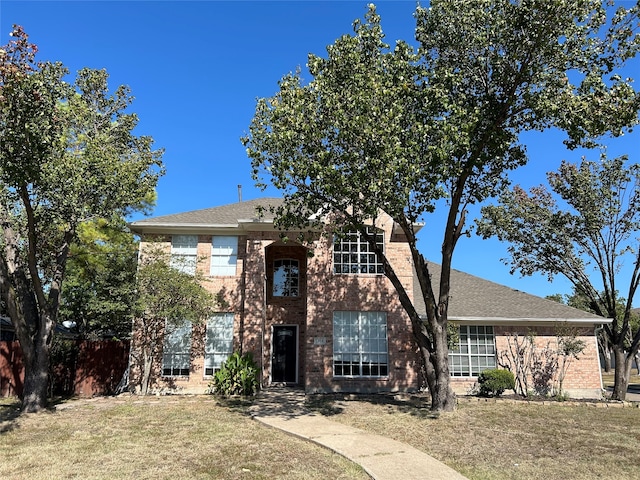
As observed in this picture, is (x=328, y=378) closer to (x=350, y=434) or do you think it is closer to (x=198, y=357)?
(x=198, y=357)

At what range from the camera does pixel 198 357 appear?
1717 centimetres

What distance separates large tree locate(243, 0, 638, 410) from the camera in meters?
10.8

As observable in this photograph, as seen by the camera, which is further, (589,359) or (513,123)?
(589,359)

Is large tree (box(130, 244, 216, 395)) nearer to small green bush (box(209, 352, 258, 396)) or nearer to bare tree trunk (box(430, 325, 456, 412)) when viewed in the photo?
small green bush (box(209, 352, 258, 396))

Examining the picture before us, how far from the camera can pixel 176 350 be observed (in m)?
17.2

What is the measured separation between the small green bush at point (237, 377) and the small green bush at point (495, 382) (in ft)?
26.4

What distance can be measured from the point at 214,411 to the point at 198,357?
4.56 m

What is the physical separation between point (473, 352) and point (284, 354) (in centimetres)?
736

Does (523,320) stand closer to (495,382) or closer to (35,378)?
(495,382)

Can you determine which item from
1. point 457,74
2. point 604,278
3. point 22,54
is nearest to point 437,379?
point 457,74

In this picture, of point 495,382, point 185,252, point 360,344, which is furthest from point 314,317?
point 495,382

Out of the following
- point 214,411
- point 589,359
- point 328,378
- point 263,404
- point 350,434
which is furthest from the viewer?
point 589,359

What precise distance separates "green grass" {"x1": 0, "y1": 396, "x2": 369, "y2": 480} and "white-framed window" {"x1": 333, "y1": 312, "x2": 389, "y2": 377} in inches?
199

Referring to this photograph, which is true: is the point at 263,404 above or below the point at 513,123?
below
